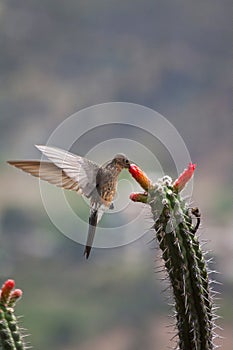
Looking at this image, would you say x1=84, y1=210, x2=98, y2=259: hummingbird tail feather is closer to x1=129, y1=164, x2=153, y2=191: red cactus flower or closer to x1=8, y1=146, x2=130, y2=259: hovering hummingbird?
x1=8, y1=146, x2=130, y2=259: hovering hummingbird

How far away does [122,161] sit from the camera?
1.22 m

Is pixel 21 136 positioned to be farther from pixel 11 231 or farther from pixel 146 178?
pixel 146 178

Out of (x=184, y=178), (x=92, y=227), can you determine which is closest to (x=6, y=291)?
(x=92, y=227)

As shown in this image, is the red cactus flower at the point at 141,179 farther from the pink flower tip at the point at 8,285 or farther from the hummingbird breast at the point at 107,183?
the pink flower tip at the point at 8,285

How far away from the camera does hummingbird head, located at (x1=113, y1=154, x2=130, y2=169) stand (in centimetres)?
121

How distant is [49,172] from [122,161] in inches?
5.1

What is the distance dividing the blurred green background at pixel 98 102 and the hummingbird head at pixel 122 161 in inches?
229

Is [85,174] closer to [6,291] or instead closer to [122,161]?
[122,161]

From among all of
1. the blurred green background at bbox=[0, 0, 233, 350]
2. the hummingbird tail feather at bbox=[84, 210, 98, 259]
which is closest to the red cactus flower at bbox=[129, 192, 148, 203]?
the hummingbird tail feather at bbox=[84, 210, 98, 259]

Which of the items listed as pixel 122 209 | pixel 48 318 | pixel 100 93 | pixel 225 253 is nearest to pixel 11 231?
pixel 48 318

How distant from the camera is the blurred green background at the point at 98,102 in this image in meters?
8.27

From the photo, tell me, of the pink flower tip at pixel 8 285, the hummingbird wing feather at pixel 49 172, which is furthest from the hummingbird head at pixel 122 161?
the pink flower tip at pixel 8 285

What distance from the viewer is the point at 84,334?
877 centimetres

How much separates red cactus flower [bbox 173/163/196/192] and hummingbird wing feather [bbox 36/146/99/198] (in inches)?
5.2
